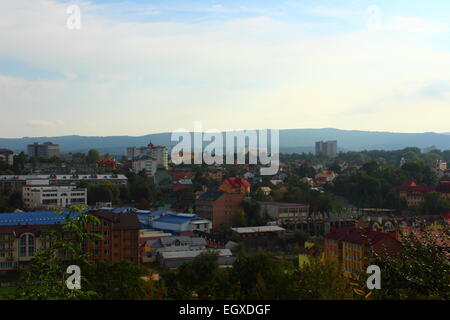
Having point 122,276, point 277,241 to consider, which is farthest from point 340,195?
point 122,276

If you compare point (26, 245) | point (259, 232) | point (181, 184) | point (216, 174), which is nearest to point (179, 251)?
point (26, 245)

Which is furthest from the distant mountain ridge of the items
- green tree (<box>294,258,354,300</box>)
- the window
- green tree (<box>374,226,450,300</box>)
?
green tree (<box>374,226,450,300</box>)

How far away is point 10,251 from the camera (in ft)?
34.1

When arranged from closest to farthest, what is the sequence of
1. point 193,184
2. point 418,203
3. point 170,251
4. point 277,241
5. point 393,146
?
point 170,251
point 277,241
point 418,203
point 193,184
point 393,146

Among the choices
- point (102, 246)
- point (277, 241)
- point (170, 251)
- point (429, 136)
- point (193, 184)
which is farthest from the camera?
point (429, 136)

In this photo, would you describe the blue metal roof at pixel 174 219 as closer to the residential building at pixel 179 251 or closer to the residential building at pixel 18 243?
the residential building at pixel 179 251

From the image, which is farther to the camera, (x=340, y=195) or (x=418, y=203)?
(x=340, y=195)

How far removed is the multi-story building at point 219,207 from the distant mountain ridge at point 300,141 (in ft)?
70.7

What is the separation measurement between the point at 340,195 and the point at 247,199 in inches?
251

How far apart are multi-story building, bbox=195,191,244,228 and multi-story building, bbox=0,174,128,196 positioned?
5.08 metres

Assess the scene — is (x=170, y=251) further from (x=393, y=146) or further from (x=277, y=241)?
(x=393, y=146)

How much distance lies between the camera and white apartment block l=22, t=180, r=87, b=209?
1803 cm

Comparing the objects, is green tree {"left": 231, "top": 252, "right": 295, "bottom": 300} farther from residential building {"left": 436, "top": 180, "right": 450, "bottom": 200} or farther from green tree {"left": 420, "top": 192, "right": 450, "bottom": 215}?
residential building {"left": 436, "top": 180, "right": 450, "bottom": 200}
